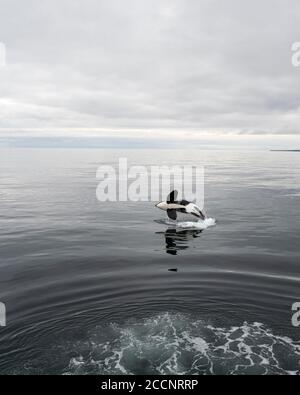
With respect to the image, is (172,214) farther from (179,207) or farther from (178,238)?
(178,238)

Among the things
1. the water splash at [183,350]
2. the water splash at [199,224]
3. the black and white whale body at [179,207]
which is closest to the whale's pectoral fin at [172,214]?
the black and white whale body at [179,207]

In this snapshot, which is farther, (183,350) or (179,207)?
(179,207)

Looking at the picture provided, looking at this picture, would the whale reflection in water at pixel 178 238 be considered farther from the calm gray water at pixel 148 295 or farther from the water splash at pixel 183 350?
the water splash at pixel 183 350

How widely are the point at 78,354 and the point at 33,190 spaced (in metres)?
50.7

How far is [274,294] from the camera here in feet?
66.5

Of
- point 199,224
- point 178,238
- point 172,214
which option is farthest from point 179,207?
point 178,238

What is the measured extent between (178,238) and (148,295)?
1216cm

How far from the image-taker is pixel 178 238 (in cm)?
3186

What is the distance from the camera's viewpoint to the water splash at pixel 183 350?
14.0 metres

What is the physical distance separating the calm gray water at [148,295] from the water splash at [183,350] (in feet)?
0.14

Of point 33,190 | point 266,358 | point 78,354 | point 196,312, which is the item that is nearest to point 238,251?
point 196,312

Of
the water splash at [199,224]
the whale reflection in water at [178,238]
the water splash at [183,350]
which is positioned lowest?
the water splash at [183,350]

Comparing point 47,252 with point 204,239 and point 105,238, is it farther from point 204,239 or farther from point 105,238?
point 204,239
